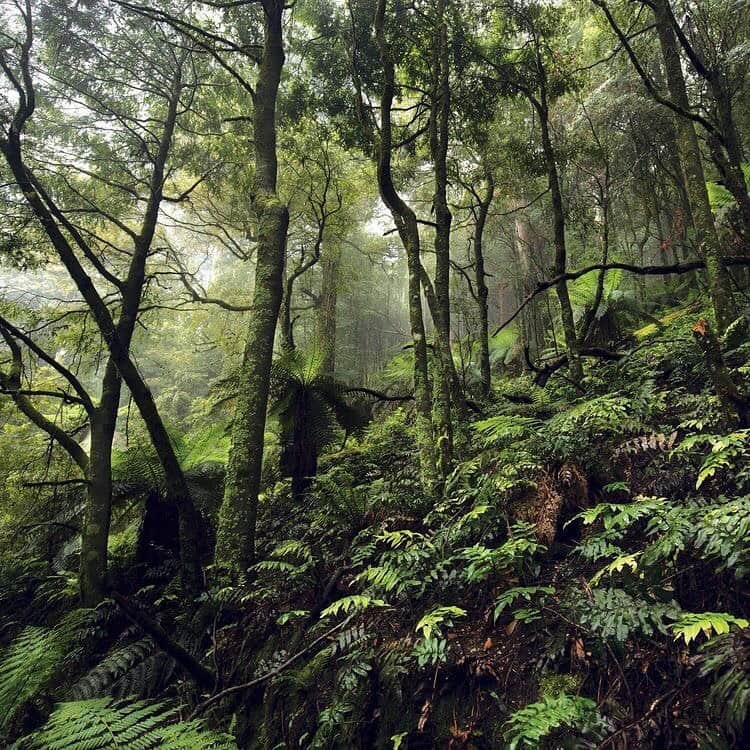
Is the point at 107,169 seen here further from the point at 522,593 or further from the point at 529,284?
the point at 529,284

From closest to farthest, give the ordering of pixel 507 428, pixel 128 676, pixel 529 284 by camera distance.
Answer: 1. pixel 128 676
2. pixel 507 428
3. pixel 529 284

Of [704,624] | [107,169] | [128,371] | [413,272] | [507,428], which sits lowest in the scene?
[704,624]

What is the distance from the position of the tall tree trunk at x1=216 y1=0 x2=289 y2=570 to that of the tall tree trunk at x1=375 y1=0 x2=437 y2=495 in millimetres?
1176

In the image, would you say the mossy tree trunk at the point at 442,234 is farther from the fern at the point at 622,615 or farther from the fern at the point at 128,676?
the fern at the point at 128,676

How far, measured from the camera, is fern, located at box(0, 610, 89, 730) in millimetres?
2375

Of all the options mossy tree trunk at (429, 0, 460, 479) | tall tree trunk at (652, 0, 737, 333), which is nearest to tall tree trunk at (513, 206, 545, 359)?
mossy tree trunk at (429, 0, 460, 479)

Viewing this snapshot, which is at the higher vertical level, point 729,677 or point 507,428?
point 507,428

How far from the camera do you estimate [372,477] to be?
513 centimetres

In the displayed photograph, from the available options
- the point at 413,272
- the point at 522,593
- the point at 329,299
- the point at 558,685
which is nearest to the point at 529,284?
the point at 329,299

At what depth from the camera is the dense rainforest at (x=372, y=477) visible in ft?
6.35

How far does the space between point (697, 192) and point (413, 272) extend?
8.43 ft

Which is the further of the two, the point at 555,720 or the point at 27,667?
the point at 27,667

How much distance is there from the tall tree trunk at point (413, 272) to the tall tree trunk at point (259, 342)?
1.18 metres

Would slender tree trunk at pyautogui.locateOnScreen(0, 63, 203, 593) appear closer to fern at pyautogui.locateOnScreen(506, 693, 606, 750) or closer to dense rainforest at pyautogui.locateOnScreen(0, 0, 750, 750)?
dense rainforest at pyautogui.locateOnScreen(0, 0, 750, 750)
